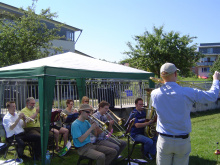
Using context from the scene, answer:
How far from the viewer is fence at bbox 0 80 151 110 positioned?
8.18 m

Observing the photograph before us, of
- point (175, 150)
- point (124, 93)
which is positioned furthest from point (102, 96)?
point (175, 150)

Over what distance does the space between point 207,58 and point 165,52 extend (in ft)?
151

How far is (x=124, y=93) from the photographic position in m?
10.7

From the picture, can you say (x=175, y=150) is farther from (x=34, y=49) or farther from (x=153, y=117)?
(x=34, y=49)

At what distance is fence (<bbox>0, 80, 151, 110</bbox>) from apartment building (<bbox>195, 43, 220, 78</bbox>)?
51.2m

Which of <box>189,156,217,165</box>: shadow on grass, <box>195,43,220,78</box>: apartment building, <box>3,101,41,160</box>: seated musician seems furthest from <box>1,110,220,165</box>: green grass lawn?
<box>195,43,220,78</box>: apartment building

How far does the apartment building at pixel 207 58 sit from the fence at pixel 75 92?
51222 millimetres

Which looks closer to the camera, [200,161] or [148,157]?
[200,161]

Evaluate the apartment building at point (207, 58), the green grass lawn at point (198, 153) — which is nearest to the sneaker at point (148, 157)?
the green grass lawn at point (198, 153)

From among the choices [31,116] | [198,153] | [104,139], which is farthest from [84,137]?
[198,153]

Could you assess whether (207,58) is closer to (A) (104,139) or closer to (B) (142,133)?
(B) (142,133)

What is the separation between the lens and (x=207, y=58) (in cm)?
5931

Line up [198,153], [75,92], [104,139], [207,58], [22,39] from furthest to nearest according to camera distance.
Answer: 1. [207,58]
2. [22,39]
3. [75,92]
4. [198,153]
5. [104,139]

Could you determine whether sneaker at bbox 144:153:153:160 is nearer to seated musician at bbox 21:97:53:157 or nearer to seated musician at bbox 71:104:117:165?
seated musician at bbox 71:104:117:165
